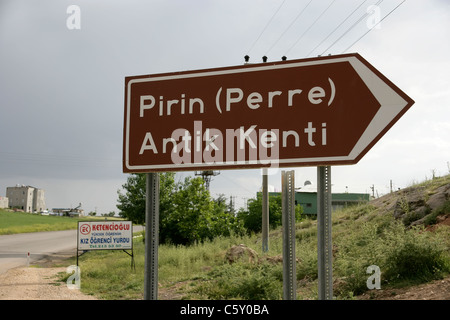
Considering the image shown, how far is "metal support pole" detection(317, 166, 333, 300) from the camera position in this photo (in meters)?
2.46

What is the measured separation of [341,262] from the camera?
31.7 ft

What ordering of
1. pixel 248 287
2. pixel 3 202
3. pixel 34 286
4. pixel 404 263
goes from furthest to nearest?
A: pixel 3 202 → pixel 34 286 → pixel 248 287 → pixel 404 263

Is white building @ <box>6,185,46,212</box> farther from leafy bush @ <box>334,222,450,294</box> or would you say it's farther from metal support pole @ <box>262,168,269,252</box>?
leafy bush @ <box>334,222,450,294</box>

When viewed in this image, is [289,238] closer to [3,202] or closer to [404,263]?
[404,263]

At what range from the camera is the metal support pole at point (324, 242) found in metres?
2.46

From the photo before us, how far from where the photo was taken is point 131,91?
315cm

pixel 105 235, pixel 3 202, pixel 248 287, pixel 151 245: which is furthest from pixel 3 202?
pixel 151 245

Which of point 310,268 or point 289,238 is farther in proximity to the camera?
point 310,268

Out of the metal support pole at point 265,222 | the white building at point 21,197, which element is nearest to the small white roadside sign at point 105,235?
the metal support pole at point 265,222

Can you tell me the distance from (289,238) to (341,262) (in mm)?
7571

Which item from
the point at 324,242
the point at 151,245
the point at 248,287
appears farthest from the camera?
the point at 248,287
